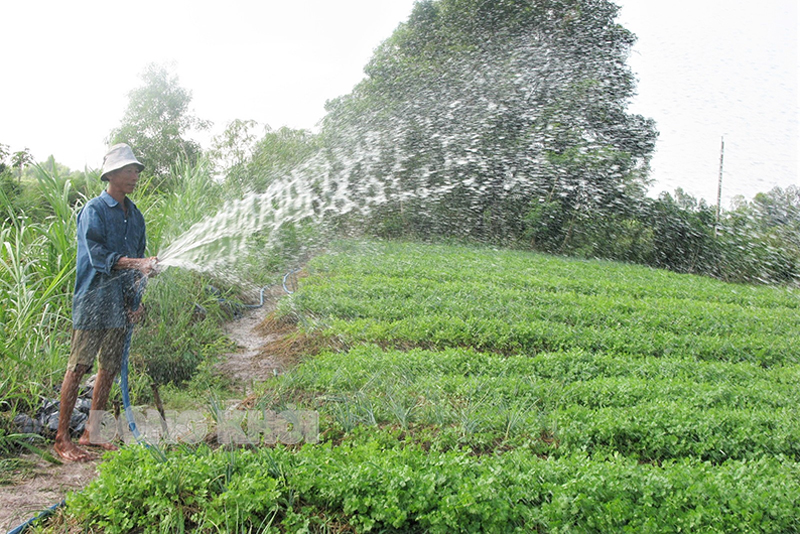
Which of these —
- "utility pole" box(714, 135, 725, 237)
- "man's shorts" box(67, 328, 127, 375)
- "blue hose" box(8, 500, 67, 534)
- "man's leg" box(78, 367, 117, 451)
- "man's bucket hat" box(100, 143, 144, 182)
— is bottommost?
"blue hose" box(8, 500, 67, 534)

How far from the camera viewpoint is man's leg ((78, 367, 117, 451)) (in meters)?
3.24

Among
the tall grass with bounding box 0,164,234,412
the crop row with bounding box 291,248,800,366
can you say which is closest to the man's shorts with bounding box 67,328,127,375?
the tall grass with bounding box 0,164,234,412

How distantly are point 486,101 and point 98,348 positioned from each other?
952 centimetres

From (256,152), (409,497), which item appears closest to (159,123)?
(256,152)

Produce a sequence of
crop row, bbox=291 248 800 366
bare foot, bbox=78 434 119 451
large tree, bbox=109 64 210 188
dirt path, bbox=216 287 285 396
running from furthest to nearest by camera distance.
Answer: large tree, bbox=109 64 210 188, crop row, bbox=291 248 800 366, dirt path, bbox=216 287 285 396, bare foot, bbox=78 434 119 451

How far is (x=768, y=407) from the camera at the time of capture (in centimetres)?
375

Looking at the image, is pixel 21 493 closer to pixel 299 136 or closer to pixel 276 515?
pixel 276 515

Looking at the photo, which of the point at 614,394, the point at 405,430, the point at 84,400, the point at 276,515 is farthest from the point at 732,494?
the point at 84,400

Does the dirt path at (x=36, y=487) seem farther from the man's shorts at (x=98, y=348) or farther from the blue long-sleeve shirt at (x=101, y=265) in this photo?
the blue long-sleeve shirt at (x=101, y=265)

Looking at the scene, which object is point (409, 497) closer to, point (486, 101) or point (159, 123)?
point (159, 123)

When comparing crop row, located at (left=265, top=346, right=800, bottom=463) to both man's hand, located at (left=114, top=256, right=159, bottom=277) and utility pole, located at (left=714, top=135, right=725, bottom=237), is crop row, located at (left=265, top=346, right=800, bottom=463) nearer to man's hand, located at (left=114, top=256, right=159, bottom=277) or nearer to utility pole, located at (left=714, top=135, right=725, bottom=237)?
man's hand, located at (left=114, top=256, right=159, bottom=277)

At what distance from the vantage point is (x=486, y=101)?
36.0 ft

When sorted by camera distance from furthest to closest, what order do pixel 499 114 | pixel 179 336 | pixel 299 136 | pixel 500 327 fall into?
1. pixel 499 114
2. pixel 299 136
3. pixel 500 327
4. pixel 179 336

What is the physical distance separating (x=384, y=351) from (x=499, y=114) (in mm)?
7631
